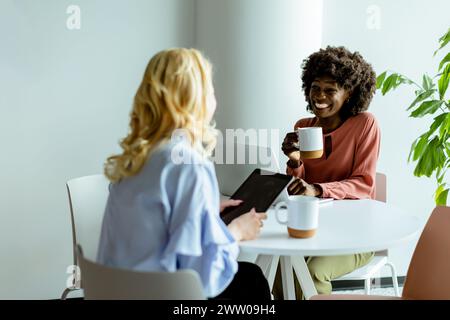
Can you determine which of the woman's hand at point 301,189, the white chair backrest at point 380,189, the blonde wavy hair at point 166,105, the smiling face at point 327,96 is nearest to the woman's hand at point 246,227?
the blonde wavy hair at point 166,105

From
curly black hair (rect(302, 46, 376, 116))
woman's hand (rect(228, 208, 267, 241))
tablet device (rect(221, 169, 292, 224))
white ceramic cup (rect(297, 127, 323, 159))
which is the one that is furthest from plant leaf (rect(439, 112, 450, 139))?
woman's hand (rect(228, 208, 267, 241))

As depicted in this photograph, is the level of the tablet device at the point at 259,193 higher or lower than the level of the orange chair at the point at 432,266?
higher

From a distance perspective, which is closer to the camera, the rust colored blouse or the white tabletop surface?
the white tabletop surface

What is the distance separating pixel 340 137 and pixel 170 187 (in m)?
1.22

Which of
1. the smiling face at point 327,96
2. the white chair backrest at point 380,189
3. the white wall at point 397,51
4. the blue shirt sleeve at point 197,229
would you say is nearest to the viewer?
the blue shirt sleeve at point 197,229

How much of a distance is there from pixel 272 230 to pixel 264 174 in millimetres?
278

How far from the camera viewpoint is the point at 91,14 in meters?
2.85

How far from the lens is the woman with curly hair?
2.30 m

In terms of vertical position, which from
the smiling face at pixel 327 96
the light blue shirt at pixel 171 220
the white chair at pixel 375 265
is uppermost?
the smiling face at pixel 327 96

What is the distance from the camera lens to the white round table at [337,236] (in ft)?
5.20

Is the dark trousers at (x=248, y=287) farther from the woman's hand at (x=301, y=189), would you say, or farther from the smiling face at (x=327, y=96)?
the smiling face at (x=327, y=96)

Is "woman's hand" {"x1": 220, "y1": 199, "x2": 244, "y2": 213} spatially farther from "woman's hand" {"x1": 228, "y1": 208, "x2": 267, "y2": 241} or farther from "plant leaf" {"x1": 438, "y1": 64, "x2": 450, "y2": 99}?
"plant leaf" {"x1": 438, "y1": 64, "x2": 450, "y2": 99}

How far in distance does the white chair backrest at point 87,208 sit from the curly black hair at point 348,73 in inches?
40.3

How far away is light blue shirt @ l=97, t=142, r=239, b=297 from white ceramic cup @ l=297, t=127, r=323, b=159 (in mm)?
750
